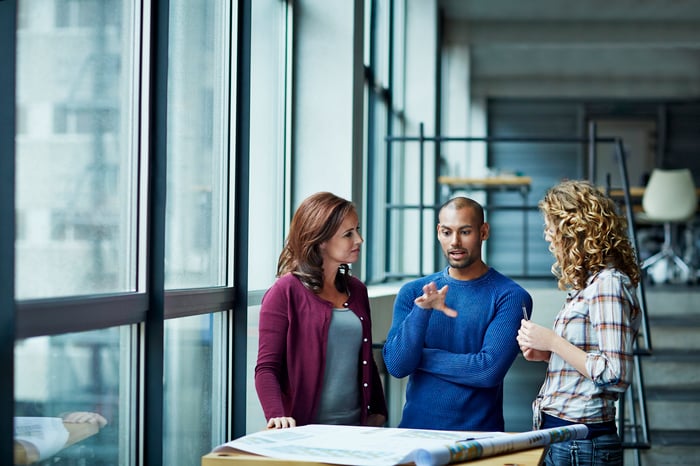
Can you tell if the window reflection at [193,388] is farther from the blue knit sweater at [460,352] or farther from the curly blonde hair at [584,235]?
the curly blonde hair at [584,235]

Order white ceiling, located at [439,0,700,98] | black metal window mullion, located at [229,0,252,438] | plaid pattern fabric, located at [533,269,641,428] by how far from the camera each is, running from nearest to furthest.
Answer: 1. plaid pattern fabric, located at [533,269,641,428]
2. black metal window mullion, located at [229,0,252,438]
3. white ceiling, located at [439,0,700,98]

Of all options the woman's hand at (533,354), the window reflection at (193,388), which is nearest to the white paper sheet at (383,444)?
the woman's hand at (533,354)

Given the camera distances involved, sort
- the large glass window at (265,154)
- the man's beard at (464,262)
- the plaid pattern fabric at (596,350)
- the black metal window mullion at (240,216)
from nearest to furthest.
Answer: the plaid pattern fabric at (596,350) → the man's beard at (464,262) → the black metal window mullion at (240,216) → the large glass window at (265,154)

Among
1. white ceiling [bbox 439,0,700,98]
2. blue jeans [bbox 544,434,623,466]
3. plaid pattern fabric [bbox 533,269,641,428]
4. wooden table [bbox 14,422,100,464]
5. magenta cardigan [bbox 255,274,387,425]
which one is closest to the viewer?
wooden table [bbox 14,422,100,464]

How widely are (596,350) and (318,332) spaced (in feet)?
2.33

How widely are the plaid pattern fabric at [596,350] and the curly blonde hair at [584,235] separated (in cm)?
4

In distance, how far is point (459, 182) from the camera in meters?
8.24

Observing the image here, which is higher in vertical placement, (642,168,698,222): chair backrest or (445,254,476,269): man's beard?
(642,168,698,222): chair backrest

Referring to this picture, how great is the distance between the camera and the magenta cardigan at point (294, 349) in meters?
2.38

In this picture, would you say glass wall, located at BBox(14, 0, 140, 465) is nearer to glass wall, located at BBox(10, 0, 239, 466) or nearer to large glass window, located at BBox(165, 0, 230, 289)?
glass wall, located at BBox(10, 0, 239, 466)

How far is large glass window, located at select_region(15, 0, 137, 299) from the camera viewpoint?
1.74 metres

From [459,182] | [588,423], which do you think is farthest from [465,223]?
[459,182]

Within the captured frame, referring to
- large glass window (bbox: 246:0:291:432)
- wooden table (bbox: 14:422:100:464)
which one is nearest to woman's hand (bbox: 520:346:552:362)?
wooden table (bbox: 14:422:100:464)

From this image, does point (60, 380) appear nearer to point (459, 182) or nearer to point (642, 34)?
point (459, 182)
